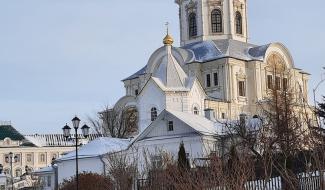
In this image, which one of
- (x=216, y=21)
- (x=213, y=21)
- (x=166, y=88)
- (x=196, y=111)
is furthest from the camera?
(x=216, y=21)

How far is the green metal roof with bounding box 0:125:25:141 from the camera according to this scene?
107812 millimetres

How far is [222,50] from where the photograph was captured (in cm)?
6669

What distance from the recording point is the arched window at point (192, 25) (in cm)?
7100

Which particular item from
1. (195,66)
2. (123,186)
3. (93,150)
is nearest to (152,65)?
(195,66)

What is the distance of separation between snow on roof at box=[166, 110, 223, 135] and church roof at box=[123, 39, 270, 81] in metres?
20.1

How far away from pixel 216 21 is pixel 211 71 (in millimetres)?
7104

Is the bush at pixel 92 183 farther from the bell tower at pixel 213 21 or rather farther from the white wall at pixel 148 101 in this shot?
the bell tower at pixel 213 21

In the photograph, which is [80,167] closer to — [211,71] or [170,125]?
[170,125]

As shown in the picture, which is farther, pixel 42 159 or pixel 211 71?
pixel 42 159

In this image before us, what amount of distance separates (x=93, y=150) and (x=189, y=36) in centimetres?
2778

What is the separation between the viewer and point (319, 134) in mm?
18828

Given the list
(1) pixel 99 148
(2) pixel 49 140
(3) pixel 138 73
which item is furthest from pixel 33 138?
(1) pixel 99 148

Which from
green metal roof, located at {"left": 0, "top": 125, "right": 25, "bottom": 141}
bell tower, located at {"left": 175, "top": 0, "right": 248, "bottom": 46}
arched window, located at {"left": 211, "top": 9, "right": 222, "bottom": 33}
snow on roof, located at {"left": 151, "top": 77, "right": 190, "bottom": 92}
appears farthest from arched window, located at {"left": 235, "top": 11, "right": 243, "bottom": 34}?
green metal roof, located at {"left": 0, "top": 125, "right": 25, "bottom": 141}

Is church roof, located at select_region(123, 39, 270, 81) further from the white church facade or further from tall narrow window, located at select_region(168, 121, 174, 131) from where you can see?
tall narrow window, located at select_region(168, 121, 174, 131)
